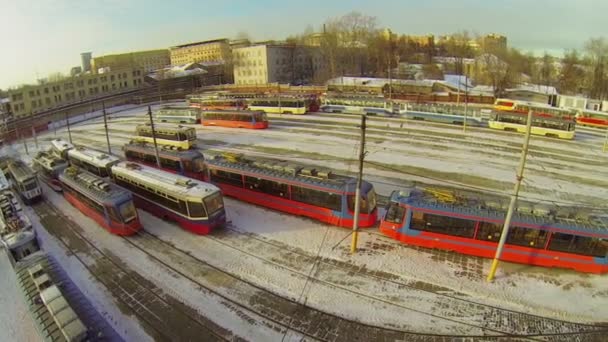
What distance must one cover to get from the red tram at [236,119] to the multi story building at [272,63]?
130ft

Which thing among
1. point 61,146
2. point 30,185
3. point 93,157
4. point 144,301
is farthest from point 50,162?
point 144,301

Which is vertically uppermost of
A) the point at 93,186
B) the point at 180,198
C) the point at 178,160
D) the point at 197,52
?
the point at 197,52

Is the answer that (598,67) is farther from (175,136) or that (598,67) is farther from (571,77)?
(175,136)

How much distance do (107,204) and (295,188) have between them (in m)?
9.78

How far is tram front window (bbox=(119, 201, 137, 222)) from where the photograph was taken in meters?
18.4

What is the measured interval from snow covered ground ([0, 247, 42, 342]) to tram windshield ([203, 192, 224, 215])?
8094 millimetres

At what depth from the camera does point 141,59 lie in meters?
158

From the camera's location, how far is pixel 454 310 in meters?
13.0

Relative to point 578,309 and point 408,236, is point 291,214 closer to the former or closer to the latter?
point 408,236

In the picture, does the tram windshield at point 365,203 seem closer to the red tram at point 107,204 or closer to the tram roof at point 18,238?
the red tram at point 107,204

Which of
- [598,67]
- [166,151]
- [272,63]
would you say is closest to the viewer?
[166,151]

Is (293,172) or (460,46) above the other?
(460,46)

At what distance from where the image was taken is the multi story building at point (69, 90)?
2618 inches

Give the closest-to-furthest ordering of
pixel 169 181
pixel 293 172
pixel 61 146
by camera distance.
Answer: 1. pixel 169 181
2. pixel 293 172
3. pixel 61 146
